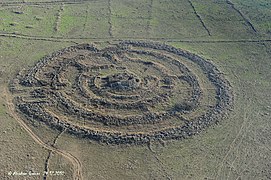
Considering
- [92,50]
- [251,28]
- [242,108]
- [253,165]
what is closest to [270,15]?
[251,28]

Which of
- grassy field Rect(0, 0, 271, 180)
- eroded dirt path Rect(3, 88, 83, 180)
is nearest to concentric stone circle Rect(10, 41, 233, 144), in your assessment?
eroded dirt path Rect(3, 88, 83, 180)

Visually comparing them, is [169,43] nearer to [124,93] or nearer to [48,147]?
[124,93]

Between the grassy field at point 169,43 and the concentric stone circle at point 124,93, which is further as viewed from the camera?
the concentric stone circle at point 124,93

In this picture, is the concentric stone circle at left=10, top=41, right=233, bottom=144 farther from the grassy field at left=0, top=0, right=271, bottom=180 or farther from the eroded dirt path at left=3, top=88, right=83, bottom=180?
the grassy field at left=0, top=0, right=271, bottom=180

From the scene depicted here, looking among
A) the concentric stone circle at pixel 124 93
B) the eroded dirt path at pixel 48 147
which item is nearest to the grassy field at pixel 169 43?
the eroded dirt path at pixel 48 147

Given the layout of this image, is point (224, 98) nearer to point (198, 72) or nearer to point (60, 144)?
point (198, 72)

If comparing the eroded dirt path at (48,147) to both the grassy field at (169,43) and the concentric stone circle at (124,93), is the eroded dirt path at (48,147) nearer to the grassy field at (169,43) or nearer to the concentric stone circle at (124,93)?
the grassy field at (169,43)

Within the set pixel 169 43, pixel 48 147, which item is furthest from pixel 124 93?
pixel 169 43
